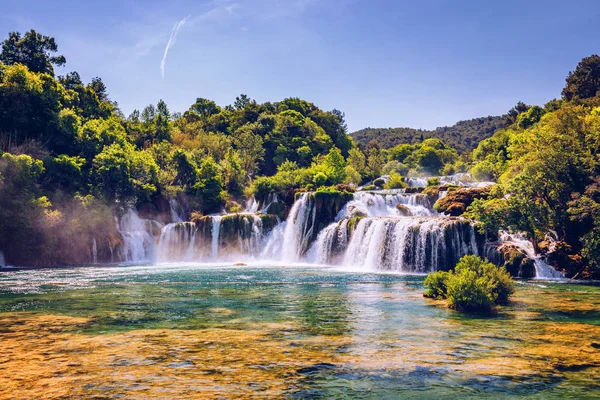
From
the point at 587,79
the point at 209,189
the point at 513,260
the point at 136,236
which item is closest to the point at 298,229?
the point at 209,189

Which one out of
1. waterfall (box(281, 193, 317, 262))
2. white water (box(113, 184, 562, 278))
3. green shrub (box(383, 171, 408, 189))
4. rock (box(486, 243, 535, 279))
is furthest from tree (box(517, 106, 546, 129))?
rock (box(486, 243, 535, 279))

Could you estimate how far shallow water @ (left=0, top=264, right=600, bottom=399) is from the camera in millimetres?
9320

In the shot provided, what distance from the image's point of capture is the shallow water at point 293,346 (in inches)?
367

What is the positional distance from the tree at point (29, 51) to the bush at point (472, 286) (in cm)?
6220

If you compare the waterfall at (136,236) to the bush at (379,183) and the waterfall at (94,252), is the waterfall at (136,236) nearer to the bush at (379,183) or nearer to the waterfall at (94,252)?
the waterfall at (94,252)

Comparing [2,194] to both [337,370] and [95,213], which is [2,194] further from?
[337,370]

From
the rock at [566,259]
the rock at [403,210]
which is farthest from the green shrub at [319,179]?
the rock at [566,259]

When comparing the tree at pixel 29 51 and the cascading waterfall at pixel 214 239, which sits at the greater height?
the tree at pixel 29 51

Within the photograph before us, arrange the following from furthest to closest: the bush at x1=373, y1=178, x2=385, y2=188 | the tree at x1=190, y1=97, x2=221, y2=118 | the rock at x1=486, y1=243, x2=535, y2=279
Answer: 1. the tree at x1=190, y1=97, x2=221, y2=118
2. the bush at x1=373, y1=178, x2=385, y2=188
3. the rock at x1=486, y1=243, x2=535, y2=279

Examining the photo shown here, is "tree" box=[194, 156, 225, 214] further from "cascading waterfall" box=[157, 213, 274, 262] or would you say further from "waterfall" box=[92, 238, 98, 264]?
"waterfall" box=[92, 238, 98, 264]

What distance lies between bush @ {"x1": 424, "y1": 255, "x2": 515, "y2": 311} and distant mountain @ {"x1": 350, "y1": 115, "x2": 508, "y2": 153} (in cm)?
14653

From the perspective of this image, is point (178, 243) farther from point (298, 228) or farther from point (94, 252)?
point (298, 228)

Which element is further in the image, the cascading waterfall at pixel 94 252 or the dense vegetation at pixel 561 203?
the cascading waterfall at pixel 94 252

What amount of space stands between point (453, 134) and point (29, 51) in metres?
152
